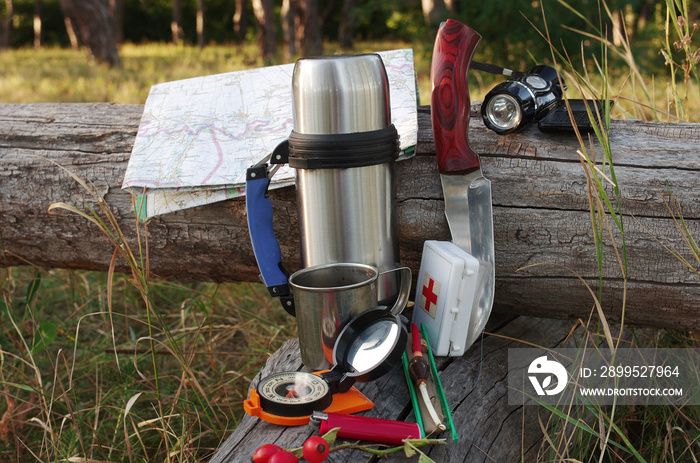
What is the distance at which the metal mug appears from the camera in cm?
132

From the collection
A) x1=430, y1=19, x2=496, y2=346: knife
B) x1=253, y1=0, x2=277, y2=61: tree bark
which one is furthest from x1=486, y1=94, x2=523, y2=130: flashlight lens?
x1=253, y1=0, x2=277, y2=61: tree bark

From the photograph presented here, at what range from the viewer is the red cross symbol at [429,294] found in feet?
5.03

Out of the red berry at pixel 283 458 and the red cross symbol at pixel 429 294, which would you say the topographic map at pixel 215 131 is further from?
the red berry at pixel 283 458

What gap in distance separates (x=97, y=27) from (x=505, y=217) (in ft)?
33.5

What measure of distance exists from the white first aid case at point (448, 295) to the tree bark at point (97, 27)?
995 cm

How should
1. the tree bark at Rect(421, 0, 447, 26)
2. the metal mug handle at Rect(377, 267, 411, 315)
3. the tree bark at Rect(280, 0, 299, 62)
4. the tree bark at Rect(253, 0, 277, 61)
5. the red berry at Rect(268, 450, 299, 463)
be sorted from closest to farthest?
the red berry at Rect(268, 450, 299, 463) < the metal mug handle at Rect(377, 267, 411, 315) < the tree bark at Rect(421, 0, 447, 26) < the tree bark at Rect(253, 0, 277, 61) < the tree bark at Rect(280, 0, 299, 62)

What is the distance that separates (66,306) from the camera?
3201 mm

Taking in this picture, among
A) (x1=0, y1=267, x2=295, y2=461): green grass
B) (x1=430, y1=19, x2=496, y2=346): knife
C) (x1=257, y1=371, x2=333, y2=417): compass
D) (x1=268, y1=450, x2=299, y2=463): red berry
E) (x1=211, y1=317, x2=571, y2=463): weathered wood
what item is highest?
(x1=430, y1=19, x2=496, y2=346): knife

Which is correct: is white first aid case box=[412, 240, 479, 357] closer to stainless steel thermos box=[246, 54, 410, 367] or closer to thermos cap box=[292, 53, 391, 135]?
stainless steel thermos box=[246, 54, 410, 367]

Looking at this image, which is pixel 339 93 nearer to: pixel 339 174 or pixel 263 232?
pixel 339 174

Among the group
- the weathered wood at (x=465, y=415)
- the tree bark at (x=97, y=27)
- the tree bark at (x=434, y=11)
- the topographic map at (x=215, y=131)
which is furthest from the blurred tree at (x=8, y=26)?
the weathered wood at (x=465, y=415)

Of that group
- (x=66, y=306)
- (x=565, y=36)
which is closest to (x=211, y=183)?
(x=66, y=306)

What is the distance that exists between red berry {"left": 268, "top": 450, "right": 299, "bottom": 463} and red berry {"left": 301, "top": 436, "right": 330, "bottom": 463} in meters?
0.02

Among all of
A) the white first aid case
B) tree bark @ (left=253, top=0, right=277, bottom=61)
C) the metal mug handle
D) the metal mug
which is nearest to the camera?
the metal mug
